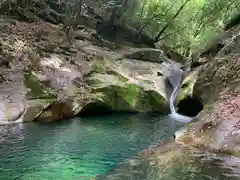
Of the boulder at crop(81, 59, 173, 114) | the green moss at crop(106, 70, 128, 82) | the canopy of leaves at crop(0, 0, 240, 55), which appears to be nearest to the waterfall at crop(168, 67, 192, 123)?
the boulder at crop(81, 59, 173, 114)

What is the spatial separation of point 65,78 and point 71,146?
278 inches

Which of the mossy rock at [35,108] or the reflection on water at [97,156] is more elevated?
the mossy rock at [35,108]

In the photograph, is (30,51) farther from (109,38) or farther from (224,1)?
(224,1)

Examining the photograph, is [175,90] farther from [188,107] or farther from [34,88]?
[34,88]

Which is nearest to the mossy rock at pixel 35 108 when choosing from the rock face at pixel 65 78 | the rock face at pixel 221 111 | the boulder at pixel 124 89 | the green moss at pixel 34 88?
the rock face at pixel 65 78

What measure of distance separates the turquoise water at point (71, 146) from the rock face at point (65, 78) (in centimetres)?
118

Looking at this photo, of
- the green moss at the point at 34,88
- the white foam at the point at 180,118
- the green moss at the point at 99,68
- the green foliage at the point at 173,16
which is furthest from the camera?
the green foliage at the point at 173,16

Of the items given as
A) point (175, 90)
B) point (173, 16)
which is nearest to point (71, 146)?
point (175, 90)

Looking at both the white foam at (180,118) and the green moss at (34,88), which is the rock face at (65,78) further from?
the white foam at (180,118)

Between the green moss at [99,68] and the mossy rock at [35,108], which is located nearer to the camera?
the mossy rock at [35,108]

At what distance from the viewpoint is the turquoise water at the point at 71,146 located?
8609 mm

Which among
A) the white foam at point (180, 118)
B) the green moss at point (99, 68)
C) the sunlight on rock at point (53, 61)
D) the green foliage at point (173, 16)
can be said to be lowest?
the white foam at point (180, 118)

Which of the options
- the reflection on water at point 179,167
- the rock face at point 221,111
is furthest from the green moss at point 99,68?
the reflection on water at point 179,167

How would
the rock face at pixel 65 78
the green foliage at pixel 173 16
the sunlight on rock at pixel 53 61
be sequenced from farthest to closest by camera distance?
1. the green foliage at pixel 173 16
2. the sunlight on rock at pixel 53 61
3. the rock face at pixel 65 78
